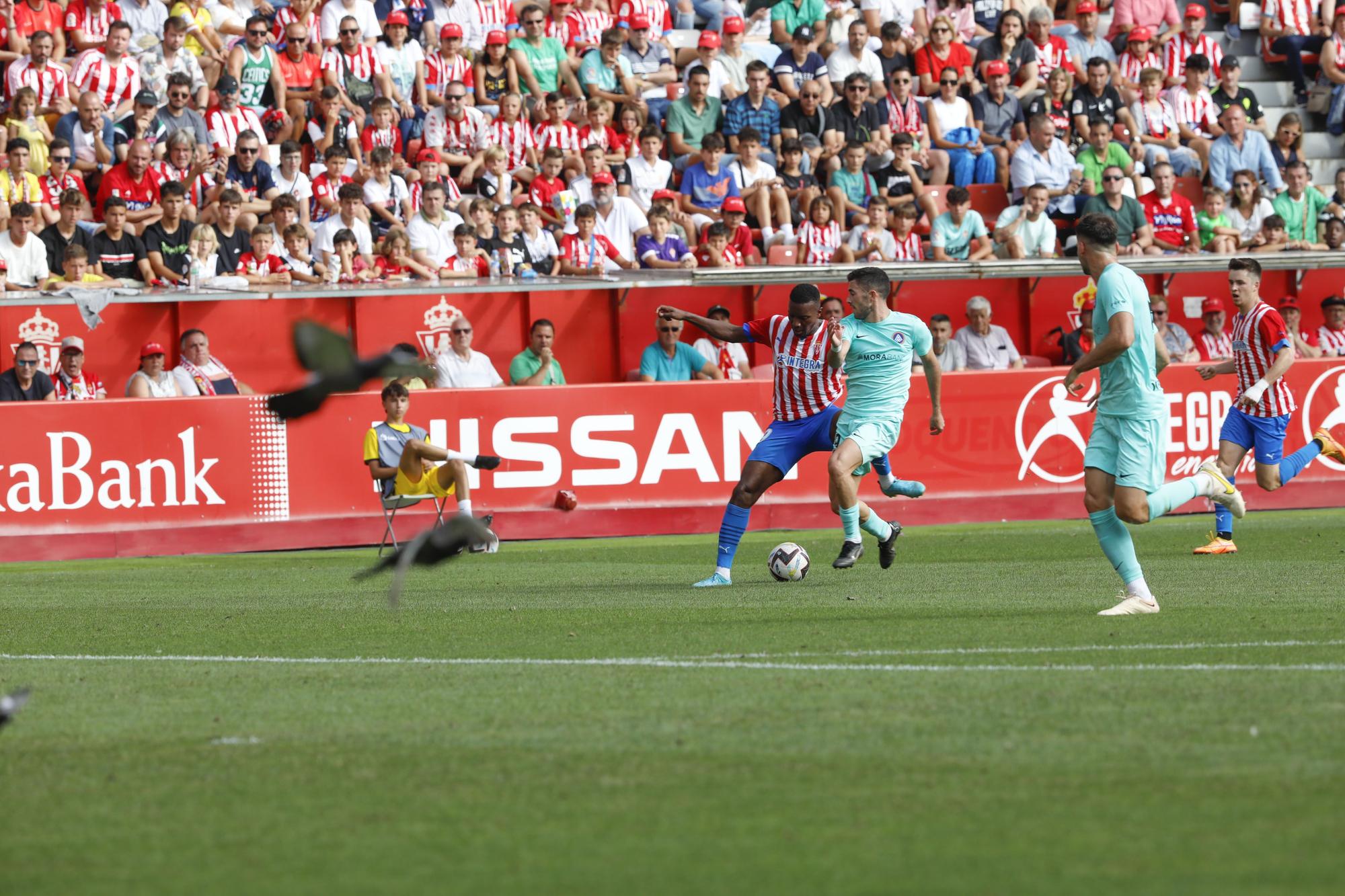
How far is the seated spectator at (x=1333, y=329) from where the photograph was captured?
22.9 metres

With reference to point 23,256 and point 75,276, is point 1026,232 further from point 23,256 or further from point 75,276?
point 23,256

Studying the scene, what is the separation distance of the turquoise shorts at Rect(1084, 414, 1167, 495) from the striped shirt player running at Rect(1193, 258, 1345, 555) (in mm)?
4977

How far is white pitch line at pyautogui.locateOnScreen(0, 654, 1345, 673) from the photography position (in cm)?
804

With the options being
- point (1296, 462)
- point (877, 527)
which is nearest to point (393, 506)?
point (877, 527)

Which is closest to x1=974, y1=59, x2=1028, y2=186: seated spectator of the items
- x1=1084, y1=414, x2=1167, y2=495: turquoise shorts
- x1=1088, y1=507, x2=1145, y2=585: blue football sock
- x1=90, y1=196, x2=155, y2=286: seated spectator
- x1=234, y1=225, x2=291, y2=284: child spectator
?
x1=234, y1=225, x2=291, y2=284: child spectator

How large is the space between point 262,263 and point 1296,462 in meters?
10.8

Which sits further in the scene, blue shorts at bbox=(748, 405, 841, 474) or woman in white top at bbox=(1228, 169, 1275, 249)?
woman in white top at bbox=(1228, 169, 1275, 249)

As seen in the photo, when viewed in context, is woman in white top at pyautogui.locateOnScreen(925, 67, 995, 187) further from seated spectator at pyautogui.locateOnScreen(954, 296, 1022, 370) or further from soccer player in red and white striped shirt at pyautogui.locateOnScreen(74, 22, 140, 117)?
soccer player in red and white striped shirt at pyautogui.locateOnScreen(74, 22, 140, 117)

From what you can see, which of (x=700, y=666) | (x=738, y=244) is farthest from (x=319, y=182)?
(x=700, y=666)

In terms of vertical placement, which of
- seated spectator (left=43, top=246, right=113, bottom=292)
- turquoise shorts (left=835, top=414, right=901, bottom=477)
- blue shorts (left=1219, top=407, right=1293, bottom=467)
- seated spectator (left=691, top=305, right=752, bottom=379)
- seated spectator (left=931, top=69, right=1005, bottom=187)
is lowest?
blue shorts (left=1219, top=407, right=1293, bottom=467)

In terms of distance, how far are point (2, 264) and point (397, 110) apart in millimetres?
5102

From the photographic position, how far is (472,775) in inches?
241

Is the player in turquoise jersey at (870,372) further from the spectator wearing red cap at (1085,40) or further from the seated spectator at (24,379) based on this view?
the spectator wearing red cap at (1085,40)

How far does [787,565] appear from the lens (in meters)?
13.2
